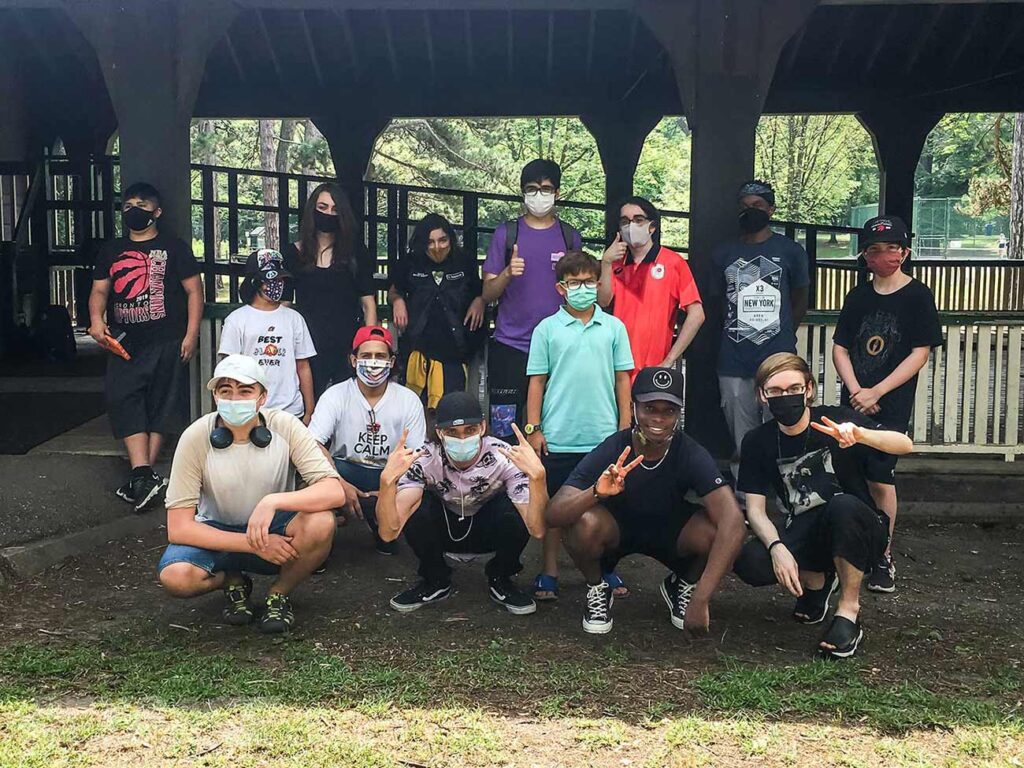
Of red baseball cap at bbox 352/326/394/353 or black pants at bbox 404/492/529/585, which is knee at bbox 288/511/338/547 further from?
red baseball cap at bbox 352/326/394/353

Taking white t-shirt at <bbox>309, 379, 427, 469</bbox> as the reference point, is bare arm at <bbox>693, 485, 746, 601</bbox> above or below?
below

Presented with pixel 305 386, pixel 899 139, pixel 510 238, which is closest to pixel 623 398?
pixel 510 238

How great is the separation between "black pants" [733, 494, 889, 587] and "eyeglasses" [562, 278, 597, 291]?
1366 millimetres

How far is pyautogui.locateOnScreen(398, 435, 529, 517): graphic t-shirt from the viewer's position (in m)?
4.91

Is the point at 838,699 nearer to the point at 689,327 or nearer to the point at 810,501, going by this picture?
the point at 810,501

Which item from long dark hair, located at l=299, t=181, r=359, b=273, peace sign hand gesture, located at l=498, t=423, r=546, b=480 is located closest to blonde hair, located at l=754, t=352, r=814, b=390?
peace sign hand gesture, located at l=498, t=423, r=546, b=480

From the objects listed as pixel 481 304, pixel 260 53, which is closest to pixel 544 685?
pixel 481 304

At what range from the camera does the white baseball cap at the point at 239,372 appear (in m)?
4.53

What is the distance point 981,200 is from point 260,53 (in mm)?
28715

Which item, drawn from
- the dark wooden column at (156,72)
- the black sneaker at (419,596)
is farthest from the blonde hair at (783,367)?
the dark wooden column at (156,72)

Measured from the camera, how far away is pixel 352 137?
506 inches

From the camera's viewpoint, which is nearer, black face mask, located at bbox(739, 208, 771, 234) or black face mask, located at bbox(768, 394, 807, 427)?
black face mask, located at bbox(768, 394, 807, 427)

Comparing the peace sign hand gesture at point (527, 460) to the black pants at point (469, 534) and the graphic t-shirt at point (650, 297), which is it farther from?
the graphic t-shirt at point (650, 297)

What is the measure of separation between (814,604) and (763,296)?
1.82 m
